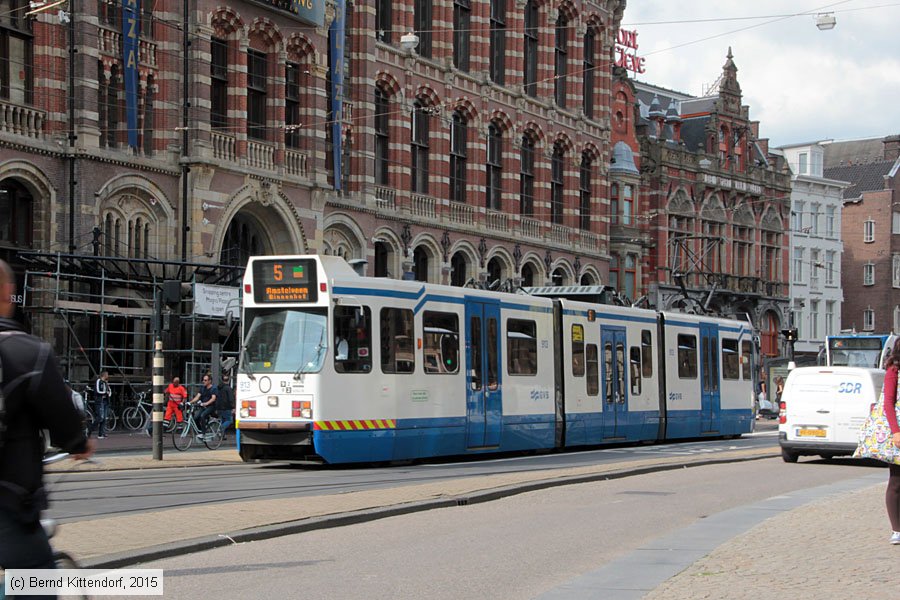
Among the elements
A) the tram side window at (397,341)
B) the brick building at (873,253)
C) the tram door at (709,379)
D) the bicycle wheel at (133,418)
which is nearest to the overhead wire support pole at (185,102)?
the bicycle wheel at (133,418)

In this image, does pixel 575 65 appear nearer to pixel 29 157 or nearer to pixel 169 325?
pixel 29 157

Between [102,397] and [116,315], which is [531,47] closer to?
[116,315]

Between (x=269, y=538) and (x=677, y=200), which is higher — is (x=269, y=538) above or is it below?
below

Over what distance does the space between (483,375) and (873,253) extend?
207ft

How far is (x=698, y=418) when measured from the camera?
30.7 meters

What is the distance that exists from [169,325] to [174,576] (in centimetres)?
1203

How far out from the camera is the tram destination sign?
1902 cm

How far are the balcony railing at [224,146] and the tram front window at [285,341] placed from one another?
569 inches

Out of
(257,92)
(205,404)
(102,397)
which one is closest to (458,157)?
(257,92)

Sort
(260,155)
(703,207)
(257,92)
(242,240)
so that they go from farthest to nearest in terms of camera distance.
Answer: (703,207) → (242,240) → (257,92) → (260,155)

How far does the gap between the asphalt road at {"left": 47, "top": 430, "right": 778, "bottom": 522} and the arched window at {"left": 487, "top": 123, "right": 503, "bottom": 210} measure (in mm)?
23381

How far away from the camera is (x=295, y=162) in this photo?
36.2m

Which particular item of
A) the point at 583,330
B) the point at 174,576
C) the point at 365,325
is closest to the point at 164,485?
the point at 365,325

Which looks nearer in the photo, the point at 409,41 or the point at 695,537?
the point at 695,537
